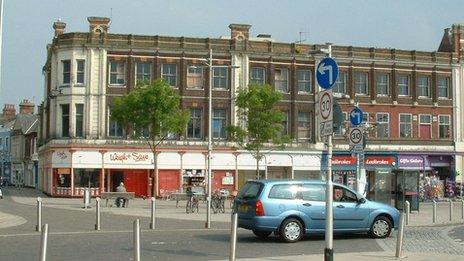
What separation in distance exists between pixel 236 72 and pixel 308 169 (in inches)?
392

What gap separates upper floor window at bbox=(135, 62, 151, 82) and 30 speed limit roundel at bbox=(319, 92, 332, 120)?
40828mm

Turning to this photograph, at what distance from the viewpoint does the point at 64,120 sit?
5253 centimetres

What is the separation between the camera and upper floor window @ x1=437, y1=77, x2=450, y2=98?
59812 millimetres

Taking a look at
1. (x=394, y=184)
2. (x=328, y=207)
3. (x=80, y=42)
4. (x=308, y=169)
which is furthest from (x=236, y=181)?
(x=328, y=207)

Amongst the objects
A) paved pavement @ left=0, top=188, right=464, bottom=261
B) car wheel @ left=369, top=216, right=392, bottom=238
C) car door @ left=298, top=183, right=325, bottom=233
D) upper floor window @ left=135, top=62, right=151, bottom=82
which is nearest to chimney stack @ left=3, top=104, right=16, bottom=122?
upper floor window @ left=135, top=62, right=151, bottom=82

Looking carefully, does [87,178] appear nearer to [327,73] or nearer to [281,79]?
[281,79]

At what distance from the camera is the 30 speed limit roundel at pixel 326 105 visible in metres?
12.5

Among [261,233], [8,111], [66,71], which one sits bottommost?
[261,233]

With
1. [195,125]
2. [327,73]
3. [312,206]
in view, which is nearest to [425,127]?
[195,125]

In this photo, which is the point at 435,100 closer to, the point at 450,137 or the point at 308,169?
the point at 450,137

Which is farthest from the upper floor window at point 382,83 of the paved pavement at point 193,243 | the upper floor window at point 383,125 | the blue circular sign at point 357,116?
the paved pavement at point 193,243

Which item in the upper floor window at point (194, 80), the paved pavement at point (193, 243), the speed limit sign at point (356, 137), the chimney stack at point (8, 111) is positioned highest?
the chimney stack at point (8, 111)

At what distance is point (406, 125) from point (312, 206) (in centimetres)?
4174

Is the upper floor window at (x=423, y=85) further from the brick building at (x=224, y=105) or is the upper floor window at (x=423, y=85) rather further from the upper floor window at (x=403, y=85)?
the upper floor window at (x=403, y=85)
